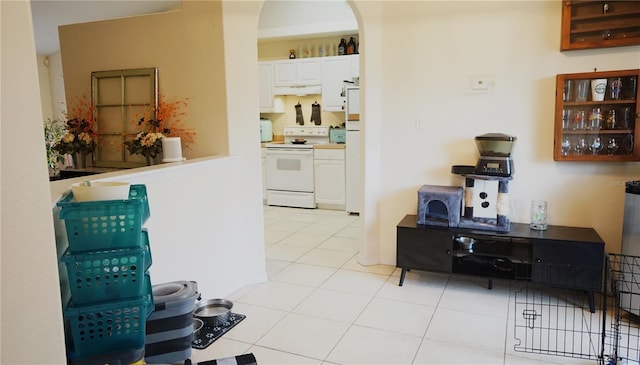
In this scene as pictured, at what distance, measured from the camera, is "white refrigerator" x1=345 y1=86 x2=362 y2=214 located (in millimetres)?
5406

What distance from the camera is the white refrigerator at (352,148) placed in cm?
541

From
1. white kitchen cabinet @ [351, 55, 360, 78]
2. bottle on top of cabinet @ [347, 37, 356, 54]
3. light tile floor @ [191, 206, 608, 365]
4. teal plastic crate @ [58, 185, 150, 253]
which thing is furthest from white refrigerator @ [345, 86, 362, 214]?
teal plastic crate @ [58, 185, 150, 253]

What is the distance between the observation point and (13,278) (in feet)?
3.38

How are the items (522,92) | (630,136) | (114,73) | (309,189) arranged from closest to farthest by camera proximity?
1. (630,136)
2. (522,92)
3. (114,73)
4. (309,189)

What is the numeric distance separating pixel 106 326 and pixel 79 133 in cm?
282

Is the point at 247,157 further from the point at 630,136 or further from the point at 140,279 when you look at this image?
the point at 630,136

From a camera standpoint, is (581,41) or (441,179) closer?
(581,41)

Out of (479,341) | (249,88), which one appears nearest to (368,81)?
(249,88)

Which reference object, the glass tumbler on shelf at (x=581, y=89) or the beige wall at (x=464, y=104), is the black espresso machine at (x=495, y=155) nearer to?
the beige wall at (x=464, y=104)

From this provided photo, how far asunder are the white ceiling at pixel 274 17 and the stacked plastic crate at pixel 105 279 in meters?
3.14

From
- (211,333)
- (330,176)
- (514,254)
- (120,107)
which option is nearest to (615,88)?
(514,254)

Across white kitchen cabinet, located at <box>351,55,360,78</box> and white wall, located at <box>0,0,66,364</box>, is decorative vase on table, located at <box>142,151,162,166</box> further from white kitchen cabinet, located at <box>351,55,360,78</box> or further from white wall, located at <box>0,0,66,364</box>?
white kitchen cabinet, located at <box>351,55,360,78</box>

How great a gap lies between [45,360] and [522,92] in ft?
10.4

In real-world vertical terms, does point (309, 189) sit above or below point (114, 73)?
below
